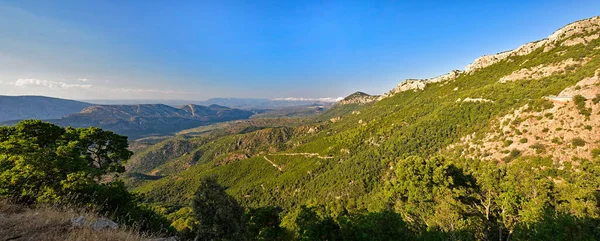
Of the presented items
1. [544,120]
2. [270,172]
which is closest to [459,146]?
[544,120]

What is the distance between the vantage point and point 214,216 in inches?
556

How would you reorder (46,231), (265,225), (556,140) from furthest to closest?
(556,140) → (265,225) → (46,231)

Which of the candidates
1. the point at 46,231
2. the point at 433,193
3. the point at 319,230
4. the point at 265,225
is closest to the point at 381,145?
the point at 433,193

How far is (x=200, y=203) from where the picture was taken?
14.4 meters

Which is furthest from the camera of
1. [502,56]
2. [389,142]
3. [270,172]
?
[502,56]

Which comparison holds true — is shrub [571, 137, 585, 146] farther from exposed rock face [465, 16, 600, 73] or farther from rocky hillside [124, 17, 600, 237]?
exposed rock face [465, 16, 600, 73]

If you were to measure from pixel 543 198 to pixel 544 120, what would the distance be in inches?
1747

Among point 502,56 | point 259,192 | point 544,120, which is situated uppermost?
point 502,56

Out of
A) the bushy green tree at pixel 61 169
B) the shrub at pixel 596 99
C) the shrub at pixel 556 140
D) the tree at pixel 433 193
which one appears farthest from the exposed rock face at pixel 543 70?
the bushy green tree at pixel 61 169

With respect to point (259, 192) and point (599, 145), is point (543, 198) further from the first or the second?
point (259, 192)

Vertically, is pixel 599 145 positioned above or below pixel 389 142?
above

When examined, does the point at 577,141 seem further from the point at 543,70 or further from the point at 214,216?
the point at 543,70

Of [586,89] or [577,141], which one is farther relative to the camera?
[586,89]

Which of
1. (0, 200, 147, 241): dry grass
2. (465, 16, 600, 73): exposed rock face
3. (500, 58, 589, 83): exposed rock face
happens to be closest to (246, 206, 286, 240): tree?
(0, 200, 147, 241): dry grass
